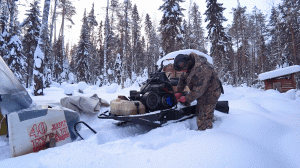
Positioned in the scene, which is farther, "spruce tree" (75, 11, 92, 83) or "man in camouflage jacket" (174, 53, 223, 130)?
"spruce tree" (75, 11, 92, 83)

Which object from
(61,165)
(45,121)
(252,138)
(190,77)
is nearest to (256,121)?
(252,138)

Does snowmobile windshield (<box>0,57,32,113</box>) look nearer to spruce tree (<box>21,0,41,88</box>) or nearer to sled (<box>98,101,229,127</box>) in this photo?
sled (<box>98,101,229,127</box>)

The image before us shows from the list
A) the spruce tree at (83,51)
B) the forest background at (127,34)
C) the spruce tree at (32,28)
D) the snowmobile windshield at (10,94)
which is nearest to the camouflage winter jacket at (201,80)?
the snowmobile windshield at (10,94)

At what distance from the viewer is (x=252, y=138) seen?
2447 mm

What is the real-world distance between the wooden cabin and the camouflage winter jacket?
11.8 metres

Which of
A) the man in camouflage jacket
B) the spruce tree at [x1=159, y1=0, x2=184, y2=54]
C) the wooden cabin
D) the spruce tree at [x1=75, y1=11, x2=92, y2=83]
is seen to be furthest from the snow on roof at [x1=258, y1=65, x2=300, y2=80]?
the spruce tree at [x1=75, y1=11, x2=92, y2=83]

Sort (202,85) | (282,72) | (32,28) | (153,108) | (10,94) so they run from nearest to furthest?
(10,94) < (202,85) < (153,108) < (282,72) < (32,28)

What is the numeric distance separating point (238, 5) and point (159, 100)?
2624cm

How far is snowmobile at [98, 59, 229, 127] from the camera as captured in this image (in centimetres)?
286

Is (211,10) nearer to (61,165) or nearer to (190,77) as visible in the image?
(190,77)

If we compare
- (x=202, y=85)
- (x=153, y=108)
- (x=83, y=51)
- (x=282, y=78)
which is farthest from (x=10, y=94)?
(x=83, y=51)

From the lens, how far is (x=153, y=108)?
123 inches

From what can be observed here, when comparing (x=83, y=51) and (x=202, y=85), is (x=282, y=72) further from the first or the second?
(x=83, y=51)

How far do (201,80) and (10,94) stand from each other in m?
2.89
